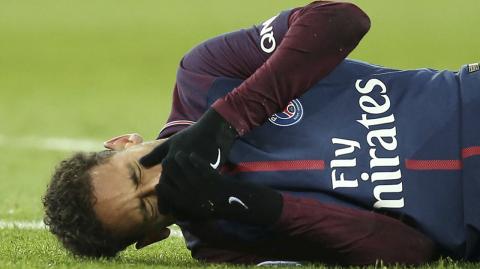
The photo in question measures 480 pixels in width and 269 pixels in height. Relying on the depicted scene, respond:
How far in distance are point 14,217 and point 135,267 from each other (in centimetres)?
183

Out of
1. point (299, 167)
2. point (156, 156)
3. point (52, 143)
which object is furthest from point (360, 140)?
point (52, 143)

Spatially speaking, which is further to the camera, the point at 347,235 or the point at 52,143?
the point at 52,143

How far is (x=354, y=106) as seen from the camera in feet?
10.9

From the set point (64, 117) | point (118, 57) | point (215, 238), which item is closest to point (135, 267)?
point (215, 238)

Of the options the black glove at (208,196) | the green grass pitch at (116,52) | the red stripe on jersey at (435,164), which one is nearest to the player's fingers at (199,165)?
the black glove at (208,196)

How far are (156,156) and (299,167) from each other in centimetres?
43

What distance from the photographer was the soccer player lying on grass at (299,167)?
10.1 feet

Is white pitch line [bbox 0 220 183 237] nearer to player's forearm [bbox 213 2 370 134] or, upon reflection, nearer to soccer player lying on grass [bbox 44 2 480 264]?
soccer player lying on grass [bbox 44 2 480 264]

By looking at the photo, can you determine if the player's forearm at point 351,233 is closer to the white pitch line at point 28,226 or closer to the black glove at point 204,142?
the black glove at point 204,142

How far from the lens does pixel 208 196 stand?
9.83 ft

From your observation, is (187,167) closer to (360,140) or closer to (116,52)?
(360,140)

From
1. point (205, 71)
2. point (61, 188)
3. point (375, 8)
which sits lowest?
point (375, 8)

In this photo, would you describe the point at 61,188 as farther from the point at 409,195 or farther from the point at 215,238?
the point at 409,195

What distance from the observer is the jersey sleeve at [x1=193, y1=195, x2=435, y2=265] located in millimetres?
3119
